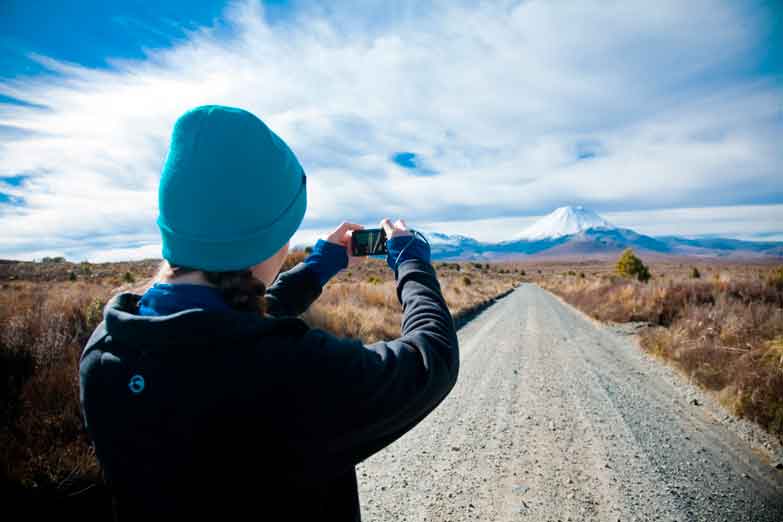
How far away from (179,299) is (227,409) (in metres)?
0.28

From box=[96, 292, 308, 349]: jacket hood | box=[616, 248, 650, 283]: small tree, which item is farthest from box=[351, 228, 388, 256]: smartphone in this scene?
box=[616, 248, 650, 283]: small tree

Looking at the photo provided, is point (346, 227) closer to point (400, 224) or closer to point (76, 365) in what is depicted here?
point (400, 224)

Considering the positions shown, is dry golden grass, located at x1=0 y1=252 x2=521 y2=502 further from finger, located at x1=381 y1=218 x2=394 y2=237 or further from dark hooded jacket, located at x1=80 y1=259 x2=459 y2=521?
finger, located at x1=381 y1=218 x2=394 y2=237

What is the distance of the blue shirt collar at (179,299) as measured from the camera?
879 millimetres

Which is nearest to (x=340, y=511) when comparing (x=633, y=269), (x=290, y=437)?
(x=290, y=437)

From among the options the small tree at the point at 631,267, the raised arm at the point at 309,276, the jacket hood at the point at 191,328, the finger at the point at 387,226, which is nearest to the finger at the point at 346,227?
the raised arm at the point at 309,276

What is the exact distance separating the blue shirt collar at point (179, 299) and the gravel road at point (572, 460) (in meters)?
2.93

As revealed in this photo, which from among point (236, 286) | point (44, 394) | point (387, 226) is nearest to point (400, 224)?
point (387, 226)

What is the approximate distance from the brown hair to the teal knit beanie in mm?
29

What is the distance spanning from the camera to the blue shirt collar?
879mm

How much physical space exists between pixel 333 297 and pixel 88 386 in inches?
503

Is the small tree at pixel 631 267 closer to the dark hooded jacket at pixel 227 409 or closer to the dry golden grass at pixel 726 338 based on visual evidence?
the dry golden grass at pixel 726 338

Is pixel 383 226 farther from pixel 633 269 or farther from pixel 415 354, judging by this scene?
pixel 633 269

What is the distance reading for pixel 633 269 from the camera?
31.8 meters
